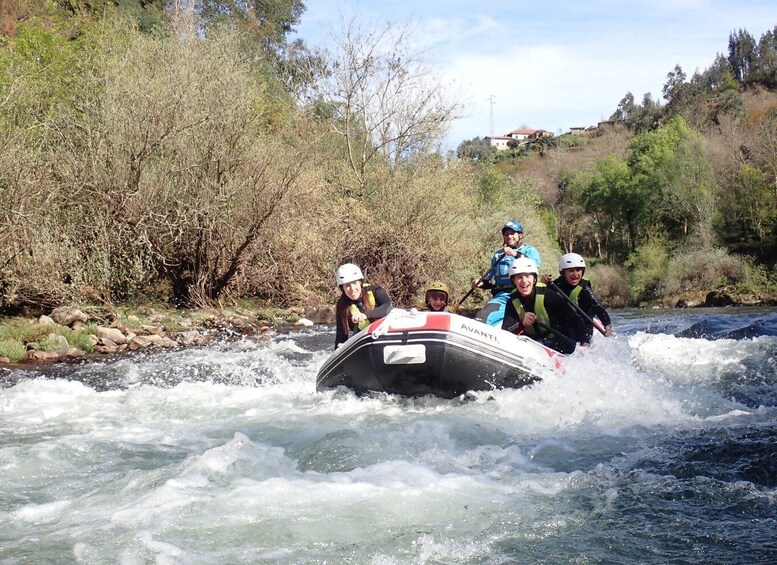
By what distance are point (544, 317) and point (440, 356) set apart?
1596 mm

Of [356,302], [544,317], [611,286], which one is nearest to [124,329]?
[356,302]

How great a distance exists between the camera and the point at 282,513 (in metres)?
4.50

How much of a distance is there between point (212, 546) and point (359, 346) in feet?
11.7

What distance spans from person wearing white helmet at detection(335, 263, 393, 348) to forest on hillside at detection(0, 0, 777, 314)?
26.4 ft

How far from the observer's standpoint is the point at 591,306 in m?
8.41

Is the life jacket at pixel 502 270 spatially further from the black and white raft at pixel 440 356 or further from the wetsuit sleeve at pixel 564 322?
the black and white raft at pixel 440 356

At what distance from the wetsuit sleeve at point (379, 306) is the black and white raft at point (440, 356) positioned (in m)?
0.74

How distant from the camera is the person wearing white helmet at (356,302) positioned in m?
8.27

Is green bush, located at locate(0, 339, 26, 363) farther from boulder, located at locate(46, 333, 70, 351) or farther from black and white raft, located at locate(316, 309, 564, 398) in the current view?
black and white raft, located at locate(316, 309, 564, 398)

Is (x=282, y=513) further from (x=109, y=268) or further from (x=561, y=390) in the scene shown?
(x=109, y=268)

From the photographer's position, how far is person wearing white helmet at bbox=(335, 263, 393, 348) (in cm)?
827

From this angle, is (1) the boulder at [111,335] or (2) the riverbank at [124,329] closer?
(2) the riverbank at [124,329]

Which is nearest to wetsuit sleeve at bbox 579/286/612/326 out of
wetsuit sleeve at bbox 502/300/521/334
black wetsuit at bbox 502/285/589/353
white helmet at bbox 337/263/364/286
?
black wetsuit at bbox 502/285/589/353

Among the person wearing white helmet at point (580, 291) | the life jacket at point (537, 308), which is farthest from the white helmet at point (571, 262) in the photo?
the life jacket at point (537, 308)
